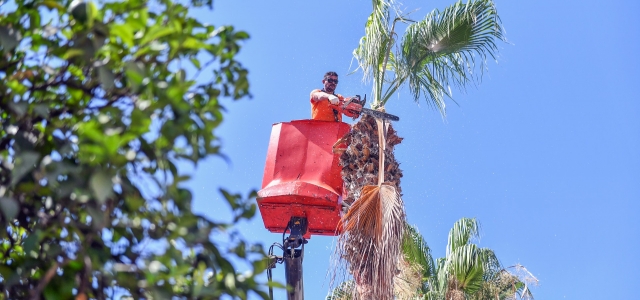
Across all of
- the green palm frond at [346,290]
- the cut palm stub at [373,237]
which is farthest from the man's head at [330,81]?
the green palm frond at [346,290]

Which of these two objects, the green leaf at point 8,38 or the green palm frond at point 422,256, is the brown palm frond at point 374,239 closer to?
the green leaf at point 8,38

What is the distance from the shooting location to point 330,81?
8.98 m

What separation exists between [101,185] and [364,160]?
6.51 meters

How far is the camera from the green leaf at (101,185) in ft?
5.76

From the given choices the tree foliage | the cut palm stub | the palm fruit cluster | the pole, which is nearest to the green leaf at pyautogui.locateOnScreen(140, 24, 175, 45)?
the tree foliage

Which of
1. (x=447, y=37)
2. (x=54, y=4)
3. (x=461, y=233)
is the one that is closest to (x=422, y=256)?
(x=461, y=233)

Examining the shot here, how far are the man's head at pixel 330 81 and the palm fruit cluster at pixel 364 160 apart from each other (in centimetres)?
71

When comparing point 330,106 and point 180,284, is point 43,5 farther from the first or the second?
point 330,106

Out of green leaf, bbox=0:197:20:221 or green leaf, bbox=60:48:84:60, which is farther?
green leaf, bbox=60:48:84:60

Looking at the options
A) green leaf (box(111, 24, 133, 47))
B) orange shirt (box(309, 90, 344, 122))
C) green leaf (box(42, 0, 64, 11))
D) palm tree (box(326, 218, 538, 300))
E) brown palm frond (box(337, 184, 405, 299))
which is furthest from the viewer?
palm tree (box(326, 218, 538, 300))

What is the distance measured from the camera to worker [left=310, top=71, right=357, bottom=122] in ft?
28.2

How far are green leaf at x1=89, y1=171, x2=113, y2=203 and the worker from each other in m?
6.73

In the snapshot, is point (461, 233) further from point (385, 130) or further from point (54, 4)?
point (54, 4)

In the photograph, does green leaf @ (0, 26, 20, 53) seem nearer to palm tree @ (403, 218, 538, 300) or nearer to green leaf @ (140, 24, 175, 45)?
green leaf @ (140, 24, 175, 45)
